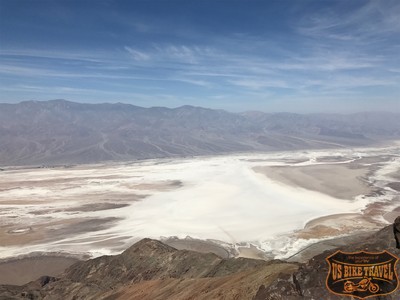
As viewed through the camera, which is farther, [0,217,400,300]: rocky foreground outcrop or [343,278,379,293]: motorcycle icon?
[0,217,400,300]: rocky foreground outcrop

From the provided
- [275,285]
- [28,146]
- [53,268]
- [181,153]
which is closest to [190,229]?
[53,268]

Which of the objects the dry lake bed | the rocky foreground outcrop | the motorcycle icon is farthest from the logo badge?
the dry lake bed

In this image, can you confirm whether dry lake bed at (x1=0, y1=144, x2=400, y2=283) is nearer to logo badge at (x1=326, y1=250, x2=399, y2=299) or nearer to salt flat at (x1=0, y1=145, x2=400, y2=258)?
salt flat at (x1=0, y1=145, x2=400, y2=258)

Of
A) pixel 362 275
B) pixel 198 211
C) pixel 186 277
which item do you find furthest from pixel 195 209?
pixel 362 275

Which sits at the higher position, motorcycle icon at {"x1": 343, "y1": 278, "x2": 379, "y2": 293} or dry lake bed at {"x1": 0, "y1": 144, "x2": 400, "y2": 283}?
motorcycle icon at {"x1": 343, "y1": 278, "x2": 379, "y2": 293}

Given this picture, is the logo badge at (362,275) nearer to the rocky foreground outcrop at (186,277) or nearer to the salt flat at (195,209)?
the rocky foreground outcrop at (186,277)

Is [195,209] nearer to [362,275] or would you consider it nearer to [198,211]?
[198,211]

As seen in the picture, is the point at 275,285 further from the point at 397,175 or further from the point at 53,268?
the point at 397,175
